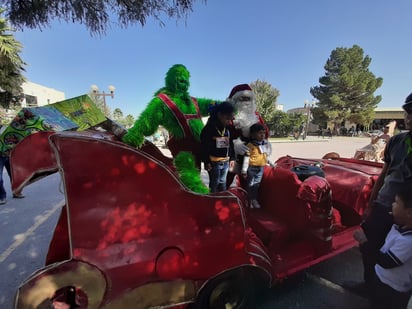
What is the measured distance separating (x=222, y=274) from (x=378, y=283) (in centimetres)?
133

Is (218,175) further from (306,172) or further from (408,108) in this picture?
(408,108)

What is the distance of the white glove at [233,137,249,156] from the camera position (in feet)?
8.66

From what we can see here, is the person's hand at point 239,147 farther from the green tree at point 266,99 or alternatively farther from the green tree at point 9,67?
the green tree at point 266,99

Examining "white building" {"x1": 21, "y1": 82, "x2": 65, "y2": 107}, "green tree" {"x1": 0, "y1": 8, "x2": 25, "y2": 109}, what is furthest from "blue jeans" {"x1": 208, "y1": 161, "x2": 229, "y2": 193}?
"white building" {"x1": 21, "y1": 82, "x2": 65, "y2": 107}

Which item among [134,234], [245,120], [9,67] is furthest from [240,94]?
[9,67]

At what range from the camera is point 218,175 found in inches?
95.8

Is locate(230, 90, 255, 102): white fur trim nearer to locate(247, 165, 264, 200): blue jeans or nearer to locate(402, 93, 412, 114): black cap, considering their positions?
locate(247, 165, 264, 200): blue jeans

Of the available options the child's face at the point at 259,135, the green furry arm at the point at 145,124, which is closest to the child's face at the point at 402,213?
the child's face at the point at 259,135

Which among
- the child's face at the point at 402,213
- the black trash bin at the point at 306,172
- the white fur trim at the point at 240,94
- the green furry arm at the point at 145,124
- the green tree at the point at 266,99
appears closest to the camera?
the child's face at the point at 402,213

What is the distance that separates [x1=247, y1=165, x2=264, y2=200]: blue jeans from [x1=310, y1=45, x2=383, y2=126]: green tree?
1465 inches

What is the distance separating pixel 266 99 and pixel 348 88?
14.7m

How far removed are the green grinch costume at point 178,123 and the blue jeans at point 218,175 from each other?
8.7 inches

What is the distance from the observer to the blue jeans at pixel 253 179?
262 centimetres

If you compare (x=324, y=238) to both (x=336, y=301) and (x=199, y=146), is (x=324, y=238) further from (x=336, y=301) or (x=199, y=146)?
(x=199, y=146)
